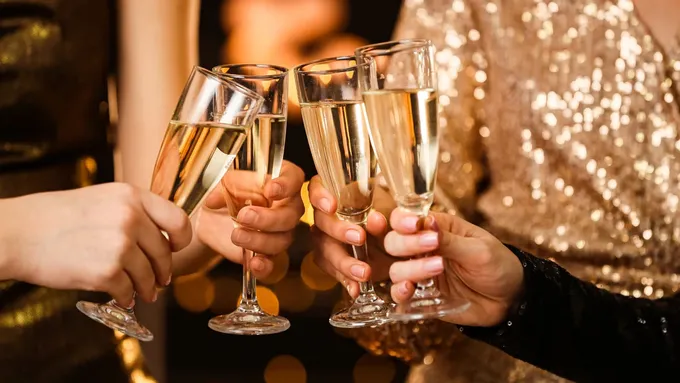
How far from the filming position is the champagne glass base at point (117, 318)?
0.91 metres

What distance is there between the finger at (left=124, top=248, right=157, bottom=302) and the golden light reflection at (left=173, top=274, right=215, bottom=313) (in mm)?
2312

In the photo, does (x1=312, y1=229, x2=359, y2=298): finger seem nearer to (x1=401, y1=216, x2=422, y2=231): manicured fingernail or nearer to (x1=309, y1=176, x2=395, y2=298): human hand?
(x1=309, y1=176, x2=395, y2=298): human hand

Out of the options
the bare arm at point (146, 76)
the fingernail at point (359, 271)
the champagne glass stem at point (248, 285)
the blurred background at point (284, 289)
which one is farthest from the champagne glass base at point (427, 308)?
the blurred background at point (284, 289)

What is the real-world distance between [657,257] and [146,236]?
958 mm

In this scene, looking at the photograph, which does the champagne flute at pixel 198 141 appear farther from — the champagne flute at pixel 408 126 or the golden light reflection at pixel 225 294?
the golden light reflection at pixel 225 294

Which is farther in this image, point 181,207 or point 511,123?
point 511,123

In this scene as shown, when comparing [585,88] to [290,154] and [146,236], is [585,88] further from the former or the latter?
[290,154]

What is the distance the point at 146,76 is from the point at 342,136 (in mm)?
579

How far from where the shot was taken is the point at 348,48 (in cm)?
310

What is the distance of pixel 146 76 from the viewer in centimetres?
144

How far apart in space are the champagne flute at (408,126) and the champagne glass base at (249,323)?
0.54 feet

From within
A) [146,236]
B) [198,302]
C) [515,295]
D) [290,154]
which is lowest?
[198,302]

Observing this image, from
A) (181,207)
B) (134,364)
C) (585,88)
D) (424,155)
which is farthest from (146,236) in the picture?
(585,88)

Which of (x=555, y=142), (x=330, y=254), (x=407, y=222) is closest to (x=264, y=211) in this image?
(x=330, y=254)
